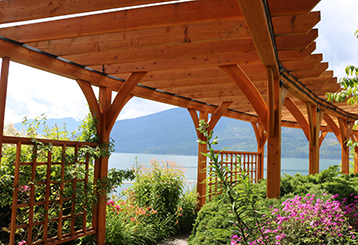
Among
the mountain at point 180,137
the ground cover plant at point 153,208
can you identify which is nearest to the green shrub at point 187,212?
the ground cover plant at point 153,208

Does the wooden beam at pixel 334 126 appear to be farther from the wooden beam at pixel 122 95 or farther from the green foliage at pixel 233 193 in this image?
the green foliage at pixel 233 193

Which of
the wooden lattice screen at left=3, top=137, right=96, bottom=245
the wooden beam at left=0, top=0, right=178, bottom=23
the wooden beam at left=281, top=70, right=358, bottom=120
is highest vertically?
the wooden beam at left=0, top=0, right=178, bottom=23

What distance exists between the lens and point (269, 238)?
75.0 inches

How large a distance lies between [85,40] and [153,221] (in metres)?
3.43

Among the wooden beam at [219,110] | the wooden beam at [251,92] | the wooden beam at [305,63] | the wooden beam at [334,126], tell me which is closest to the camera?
the wooden beam at [251,92]

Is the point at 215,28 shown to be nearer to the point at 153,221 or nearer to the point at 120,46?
the point at 120,46

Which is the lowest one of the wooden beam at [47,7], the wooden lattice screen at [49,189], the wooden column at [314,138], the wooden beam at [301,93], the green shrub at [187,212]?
the green shrub at [187,212]

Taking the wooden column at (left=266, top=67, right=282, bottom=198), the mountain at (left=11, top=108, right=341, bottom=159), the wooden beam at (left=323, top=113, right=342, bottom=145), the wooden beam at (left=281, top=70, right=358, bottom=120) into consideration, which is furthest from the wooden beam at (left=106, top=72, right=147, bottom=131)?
the mountain at (left=11, top=108, right=341, bottom=159)

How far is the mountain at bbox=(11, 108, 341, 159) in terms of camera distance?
54416mm

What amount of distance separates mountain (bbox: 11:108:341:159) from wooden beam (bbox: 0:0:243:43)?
50.6 meters

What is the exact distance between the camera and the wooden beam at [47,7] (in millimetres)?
2521

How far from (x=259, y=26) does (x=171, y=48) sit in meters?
1.58

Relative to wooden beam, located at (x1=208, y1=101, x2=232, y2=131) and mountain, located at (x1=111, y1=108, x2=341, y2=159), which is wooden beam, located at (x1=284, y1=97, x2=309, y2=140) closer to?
wooden beam, located at (x1=208, y1=101, x2=232, y2=131)

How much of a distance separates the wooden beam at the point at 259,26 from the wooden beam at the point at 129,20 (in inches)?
14.9
